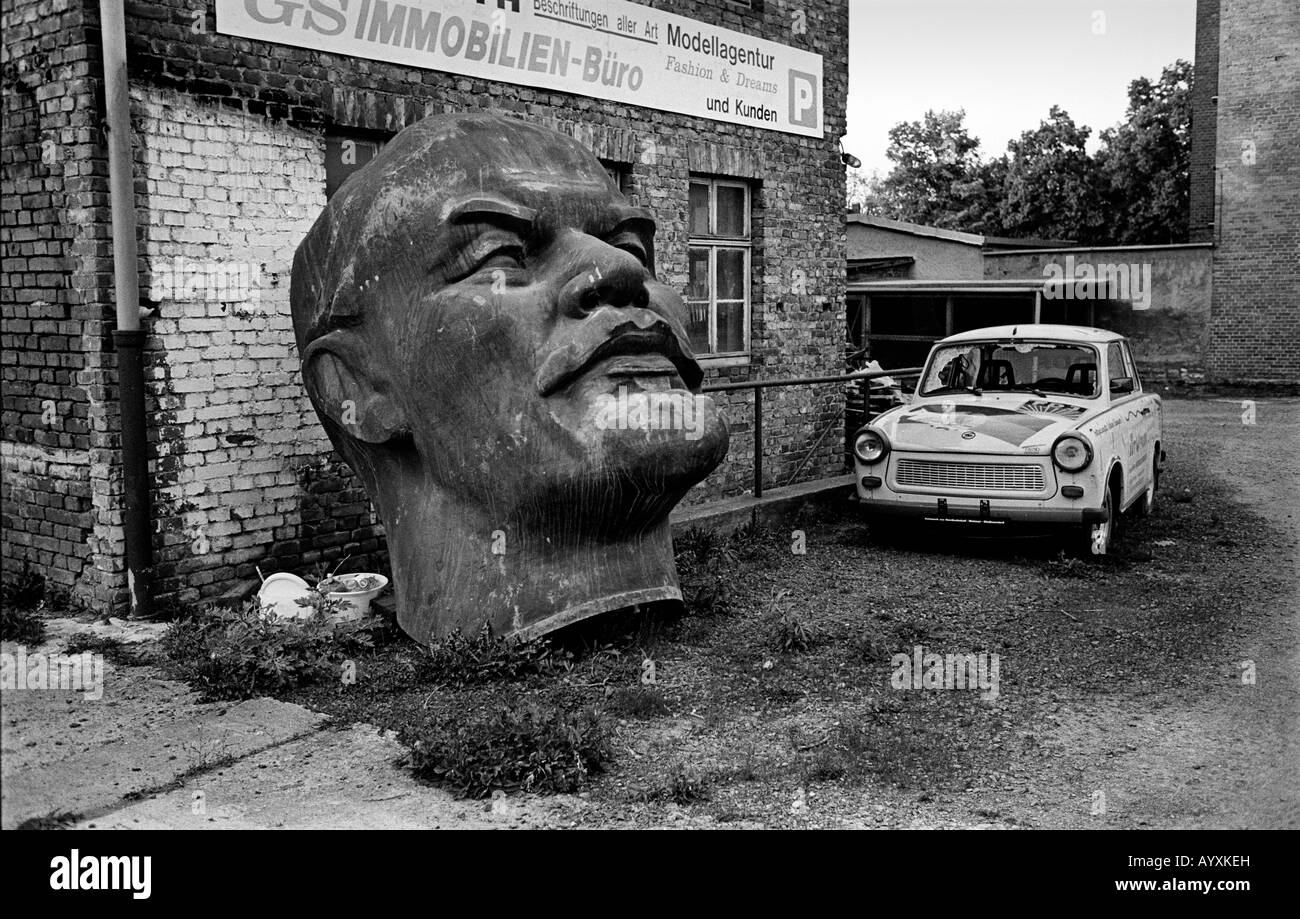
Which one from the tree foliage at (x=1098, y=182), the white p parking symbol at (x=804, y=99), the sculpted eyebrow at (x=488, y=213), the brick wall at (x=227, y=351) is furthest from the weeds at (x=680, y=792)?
the tree foliage at (x=1098, y=182)

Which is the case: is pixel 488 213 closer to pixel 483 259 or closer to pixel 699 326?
pixel 483 259

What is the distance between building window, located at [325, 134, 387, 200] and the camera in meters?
7.62

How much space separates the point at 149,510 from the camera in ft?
21.8

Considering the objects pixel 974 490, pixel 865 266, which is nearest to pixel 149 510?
pixel 974 490

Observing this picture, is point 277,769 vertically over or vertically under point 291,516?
under

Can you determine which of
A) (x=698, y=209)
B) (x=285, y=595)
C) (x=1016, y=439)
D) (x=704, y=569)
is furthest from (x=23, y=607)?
(x=1016, y=439)

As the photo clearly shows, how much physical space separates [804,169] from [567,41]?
10.2 feet

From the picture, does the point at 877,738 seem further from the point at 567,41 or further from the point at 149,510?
the point at 567,41

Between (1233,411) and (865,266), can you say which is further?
(865,266)

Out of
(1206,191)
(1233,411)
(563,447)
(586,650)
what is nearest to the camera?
(563,447)

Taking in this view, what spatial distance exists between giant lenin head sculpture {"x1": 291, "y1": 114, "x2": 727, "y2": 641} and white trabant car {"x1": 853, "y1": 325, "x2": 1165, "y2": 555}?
325cm

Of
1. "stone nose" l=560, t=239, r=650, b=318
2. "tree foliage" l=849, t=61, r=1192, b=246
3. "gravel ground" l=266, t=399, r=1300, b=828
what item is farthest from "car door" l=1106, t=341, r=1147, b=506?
"tree foliage" l=849, t=61, r=1192, b=246

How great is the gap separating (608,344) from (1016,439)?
4.01 m

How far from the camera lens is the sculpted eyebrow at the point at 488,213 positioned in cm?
586
